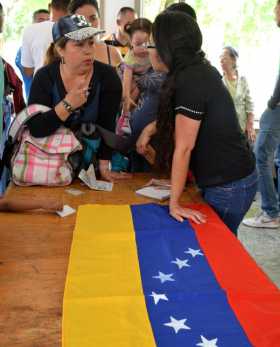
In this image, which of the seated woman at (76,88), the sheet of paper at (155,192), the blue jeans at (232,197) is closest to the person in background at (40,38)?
the seated woman at (76,88)

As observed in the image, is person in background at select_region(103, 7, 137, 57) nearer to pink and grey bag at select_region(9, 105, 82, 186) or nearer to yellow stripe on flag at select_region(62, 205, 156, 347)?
pink and grey bag at select_region(9, 105, 82, 186)

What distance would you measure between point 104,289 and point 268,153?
263cm

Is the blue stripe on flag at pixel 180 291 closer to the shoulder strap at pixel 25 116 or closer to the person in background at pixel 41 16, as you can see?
the shoulder strap at pixel 25 116

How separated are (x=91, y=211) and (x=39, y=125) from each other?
18.1 inches

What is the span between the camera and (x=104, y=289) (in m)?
1.20

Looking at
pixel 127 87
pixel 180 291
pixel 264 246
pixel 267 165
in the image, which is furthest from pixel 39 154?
pixel 267 165

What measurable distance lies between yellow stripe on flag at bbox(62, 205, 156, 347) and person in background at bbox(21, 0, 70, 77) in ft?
5.83

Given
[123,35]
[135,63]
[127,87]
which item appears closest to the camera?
[127,87]

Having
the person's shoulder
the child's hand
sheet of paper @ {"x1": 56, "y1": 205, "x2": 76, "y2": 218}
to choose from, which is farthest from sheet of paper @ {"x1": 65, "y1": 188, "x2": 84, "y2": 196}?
the child's hand

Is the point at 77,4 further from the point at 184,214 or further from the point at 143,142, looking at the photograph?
the point at 184,214

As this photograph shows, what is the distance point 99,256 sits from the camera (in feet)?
4.56

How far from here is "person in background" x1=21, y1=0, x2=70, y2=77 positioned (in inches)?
118

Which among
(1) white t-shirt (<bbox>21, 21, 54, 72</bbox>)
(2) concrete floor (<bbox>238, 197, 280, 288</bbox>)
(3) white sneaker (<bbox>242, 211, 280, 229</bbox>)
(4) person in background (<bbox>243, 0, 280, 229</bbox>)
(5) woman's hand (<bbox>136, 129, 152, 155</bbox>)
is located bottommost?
(2) concrete floor (<bbox>238, 197, 280, 288</bbox>)

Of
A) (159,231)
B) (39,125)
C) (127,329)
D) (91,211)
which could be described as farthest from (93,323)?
(39,125)
